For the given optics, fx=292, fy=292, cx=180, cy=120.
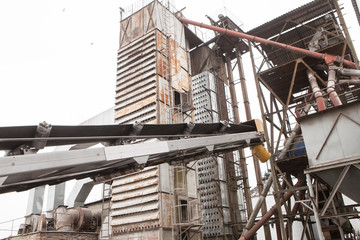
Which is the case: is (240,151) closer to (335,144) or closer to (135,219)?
(135,219)

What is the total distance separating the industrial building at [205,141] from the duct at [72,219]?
6 cm

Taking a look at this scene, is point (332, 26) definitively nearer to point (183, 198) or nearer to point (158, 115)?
point (158, 115)

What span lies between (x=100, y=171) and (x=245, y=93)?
16.0m

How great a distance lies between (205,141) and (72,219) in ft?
41.6

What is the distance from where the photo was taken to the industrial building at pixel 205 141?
5.10 metres

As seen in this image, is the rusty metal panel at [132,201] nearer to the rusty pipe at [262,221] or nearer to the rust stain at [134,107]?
the rusty pipe at [262,221]

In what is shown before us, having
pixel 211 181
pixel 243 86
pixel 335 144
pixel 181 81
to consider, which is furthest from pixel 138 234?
pixel 243 86

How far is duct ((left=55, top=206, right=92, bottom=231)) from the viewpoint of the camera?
15492 mm

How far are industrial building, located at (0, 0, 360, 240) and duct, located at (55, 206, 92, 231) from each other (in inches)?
2.5

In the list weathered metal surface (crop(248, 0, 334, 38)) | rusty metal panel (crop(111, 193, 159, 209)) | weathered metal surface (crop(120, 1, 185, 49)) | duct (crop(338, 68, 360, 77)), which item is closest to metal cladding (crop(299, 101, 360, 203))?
duct (crop(338, 68, 360, 77))

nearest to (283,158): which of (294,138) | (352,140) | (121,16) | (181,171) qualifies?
(294,138)

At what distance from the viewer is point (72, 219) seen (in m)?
16.1

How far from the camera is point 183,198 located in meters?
12.7

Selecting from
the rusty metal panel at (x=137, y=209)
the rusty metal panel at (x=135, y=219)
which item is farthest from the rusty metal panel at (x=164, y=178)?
the rusty metal panel at (x=135, y=219)
